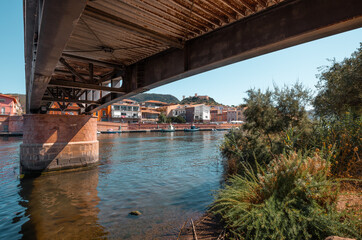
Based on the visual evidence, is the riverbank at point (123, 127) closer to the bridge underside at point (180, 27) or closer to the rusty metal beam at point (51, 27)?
the bridge underside at point (180, 27)

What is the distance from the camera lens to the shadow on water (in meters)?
6.17

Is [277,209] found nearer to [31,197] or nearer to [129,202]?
[129,202]

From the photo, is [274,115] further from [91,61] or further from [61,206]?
[61,206]

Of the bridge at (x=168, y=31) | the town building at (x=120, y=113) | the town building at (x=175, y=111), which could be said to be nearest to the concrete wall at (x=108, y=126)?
the town building at (x=120, y=113)

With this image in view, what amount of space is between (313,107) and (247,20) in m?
8.74

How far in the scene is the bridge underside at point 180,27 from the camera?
402 centimetres

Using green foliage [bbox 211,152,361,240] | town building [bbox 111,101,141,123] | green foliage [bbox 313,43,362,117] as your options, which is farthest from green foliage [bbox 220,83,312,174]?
town building [bbox 111,101,141,123]

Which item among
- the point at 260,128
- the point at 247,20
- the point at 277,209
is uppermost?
the point at 247,20

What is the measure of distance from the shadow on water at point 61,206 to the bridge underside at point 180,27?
5035mm

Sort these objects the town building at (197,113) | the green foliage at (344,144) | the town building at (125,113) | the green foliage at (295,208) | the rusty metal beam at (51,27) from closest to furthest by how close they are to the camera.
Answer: the rusty metal beam at (51,27) < the green foliage at (295,208) < the green foliage at (344,144) < the town building at (125,113) < the town building at (197,113)

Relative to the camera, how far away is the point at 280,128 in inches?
389

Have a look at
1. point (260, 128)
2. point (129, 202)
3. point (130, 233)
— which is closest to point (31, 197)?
point (129, 202)

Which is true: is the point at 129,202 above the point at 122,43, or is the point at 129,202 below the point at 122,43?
below

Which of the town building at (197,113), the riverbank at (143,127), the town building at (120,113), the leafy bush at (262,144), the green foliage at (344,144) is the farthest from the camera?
the town building at (197,113)
